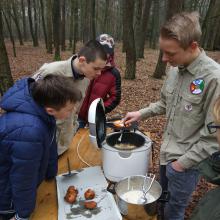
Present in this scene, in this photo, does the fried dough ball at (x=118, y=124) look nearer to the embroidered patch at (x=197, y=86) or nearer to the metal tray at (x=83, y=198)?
the metal tray at (x=83, y=198)

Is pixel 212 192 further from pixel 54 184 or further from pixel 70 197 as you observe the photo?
pixel 54 184

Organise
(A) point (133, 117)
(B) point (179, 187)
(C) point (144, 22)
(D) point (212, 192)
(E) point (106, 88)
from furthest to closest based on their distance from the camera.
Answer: (C) point (144, 22) → (E) point (106, 88) → (A) point (133, 117) → (B) point (179, 187) → (D) point (212, 192)

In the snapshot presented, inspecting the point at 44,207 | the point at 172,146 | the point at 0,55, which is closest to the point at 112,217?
the point at 44,207

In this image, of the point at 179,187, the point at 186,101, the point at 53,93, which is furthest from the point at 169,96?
the point at 53,93

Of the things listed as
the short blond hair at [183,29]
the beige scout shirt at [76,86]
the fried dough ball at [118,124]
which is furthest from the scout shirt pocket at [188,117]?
the beige scout shirt at [76,86]

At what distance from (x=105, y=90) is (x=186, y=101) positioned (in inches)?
63.2

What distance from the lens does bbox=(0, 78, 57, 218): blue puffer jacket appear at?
1.53 metres

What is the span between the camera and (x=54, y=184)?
6.71ft

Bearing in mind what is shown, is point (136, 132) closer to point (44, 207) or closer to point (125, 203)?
point (125, 203)

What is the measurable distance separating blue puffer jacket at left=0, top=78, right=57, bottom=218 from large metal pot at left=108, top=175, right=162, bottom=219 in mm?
535

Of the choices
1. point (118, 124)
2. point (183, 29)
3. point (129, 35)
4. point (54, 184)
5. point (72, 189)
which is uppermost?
point (183, 29)

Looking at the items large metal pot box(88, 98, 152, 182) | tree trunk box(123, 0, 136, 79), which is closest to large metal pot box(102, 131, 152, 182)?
large metal pot box(88, 98, 152, 182)

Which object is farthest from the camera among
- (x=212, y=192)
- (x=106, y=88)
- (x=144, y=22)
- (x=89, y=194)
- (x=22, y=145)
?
(x=144, y=22)

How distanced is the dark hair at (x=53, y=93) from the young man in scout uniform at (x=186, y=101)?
71cm
